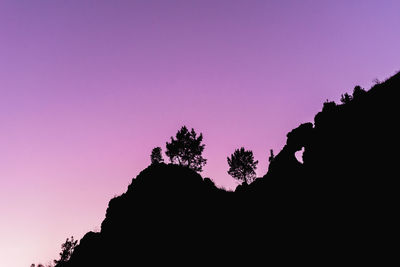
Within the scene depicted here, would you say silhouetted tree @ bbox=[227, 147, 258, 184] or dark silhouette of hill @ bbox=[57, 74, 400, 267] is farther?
silhouetted tree @ bbox=[227, 147, 258, 184]

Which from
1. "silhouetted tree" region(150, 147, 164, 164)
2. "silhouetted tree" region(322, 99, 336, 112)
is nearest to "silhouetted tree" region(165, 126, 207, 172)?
"silhouetted tree" region(150, 147, 164, 164)

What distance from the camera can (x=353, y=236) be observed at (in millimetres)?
22250

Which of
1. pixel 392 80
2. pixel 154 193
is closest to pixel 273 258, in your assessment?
pixel 154 193

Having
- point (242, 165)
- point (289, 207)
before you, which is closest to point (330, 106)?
point (289, 207)

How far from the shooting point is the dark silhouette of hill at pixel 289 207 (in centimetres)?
2281

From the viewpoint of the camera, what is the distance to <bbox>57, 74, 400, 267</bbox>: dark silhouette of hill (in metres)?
22.8

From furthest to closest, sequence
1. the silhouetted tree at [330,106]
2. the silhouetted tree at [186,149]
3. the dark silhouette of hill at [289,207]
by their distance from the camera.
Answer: the silhouetted tree at [186,149] → the silhouetted tree at [330,106] → the dark silhouette of hill at [289,207]

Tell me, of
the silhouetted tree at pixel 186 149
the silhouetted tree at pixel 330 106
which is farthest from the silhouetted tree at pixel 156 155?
the silhouetted tree at pixel 330 106

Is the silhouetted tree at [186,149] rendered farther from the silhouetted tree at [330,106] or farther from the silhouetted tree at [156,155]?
the silhouetted tree at [330,106]

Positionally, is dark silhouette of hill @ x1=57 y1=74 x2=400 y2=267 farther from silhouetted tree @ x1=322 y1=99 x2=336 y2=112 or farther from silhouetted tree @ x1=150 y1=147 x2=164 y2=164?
silhouetted tree @ x1=150 y1=147 x2=164 y2=164

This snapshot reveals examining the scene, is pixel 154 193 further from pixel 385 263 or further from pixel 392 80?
pixel 392 80

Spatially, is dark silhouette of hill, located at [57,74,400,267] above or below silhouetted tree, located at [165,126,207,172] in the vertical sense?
below

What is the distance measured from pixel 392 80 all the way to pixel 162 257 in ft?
93.0

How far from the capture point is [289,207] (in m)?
28.1
